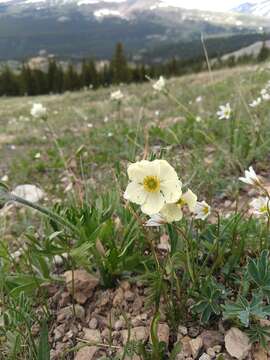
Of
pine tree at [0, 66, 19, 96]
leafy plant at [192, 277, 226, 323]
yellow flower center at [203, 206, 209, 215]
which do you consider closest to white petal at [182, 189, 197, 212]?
yellow flower center at [203, 206, 209, 215]

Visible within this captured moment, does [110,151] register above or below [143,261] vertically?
below

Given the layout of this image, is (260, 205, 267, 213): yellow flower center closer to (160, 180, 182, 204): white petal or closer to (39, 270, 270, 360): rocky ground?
(39, 270, 270, 360): rocky ground

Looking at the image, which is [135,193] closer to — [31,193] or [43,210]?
[43,210]

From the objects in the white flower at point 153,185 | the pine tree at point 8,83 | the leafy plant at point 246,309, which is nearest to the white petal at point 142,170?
the white flower at point 153,185

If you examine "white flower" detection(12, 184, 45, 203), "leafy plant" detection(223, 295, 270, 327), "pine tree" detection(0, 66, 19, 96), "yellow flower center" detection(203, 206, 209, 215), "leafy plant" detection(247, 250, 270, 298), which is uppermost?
"yellow flower center" detection(203, 206, 209, 215)

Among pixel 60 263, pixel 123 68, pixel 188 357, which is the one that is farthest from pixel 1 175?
pixel 123 68

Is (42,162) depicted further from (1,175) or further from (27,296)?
(27,296)
